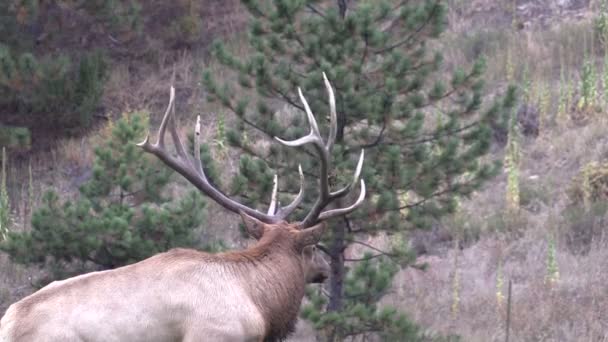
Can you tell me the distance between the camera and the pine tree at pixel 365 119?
9117 millimetres

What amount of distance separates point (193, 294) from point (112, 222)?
3.26 meters

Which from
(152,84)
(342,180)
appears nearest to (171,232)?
(342,180)

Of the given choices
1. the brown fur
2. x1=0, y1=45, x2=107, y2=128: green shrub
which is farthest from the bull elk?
x1=0, y1=45, x2=107, y2=128: green shrub

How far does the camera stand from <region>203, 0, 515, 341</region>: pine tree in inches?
359

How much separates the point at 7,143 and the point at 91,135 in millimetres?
1659

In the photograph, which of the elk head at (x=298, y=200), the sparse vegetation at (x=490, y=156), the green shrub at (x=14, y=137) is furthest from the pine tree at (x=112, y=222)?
the green shrub at (x=14, y=137)

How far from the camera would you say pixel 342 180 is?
29.6ft

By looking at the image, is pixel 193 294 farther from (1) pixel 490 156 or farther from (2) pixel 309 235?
(1) pixel 490 156

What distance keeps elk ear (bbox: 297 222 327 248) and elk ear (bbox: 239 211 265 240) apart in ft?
0.91

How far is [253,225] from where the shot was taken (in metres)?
7.34

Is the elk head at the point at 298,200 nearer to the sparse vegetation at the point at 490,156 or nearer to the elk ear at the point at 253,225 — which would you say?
the elk ear at the point at 253,225

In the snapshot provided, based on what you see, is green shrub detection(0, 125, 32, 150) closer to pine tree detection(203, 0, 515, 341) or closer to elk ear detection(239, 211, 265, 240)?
pine tree detection(203, 0, 515, 341)

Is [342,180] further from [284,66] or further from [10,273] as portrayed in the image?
[10,273]

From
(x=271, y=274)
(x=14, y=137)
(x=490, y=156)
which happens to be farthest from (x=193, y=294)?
(x=490, y=156)
